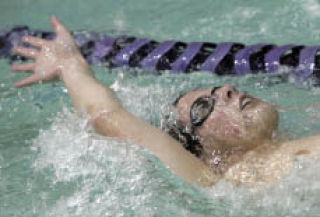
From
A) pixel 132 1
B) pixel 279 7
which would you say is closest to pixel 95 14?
pixel 132 1

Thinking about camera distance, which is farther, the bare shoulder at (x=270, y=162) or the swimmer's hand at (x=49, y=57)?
the swimmer's hand at (x=49, y=57)

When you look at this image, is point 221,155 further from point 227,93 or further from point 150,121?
point 150,121

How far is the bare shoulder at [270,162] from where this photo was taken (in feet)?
7.15

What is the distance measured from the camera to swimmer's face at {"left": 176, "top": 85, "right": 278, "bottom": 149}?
224 centimetres

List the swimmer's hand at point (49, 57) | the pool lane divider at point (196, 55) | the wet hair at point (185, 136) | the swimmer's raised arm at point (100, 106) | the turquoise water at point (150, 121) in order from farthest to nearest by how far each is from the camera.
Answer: the pool lane divider at point (196, 55) → the swimmer's hand at point (49, 57) → the wet hair at point (185, 136) → the swimmer's raised arm at point (100, 106) → the turquoise water at point (150, 121)

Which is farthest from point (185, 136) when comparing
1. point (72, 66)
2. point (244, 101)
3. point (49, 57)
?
point (49, 57)

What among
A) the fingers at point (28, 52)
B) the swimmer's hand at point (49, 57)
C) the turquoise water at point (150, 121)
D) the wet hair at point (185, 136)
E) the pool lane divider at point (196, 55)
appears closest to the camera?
the turquoise water at point (150, 121)

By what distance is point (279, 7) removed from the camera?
3.81 meters

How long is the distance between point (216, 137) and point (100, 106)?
0.54m

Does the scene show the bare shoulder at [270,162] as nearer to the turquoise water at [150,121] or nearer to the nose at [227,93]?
the turquoise water at [150,121]

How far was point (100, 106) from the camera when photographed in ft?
8.23

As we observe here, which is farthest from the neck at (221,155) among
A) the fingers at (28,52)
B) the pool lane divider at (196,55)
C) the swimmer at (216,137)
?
the fingers at (28,52)

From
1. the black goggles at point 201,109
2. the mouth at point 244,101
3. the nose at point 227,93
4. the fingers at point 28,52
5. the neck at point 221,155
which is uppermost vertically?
the fingers at point 28,52

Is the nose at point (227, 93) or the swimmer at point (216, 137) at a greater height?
the nose at point (227, 93)
